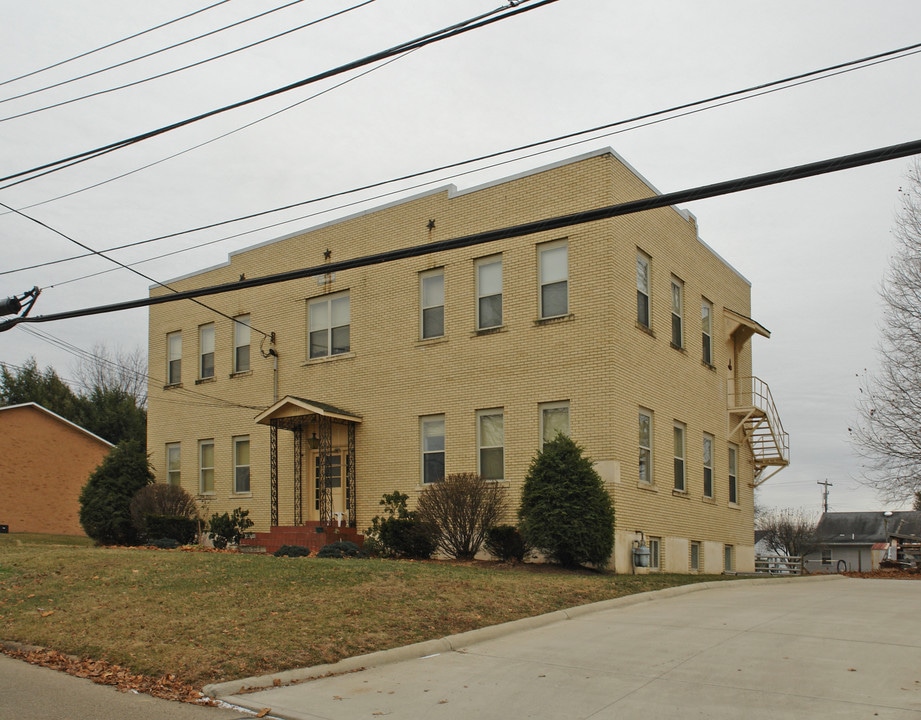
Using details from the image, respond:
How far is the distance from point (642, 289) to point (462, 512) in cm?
660

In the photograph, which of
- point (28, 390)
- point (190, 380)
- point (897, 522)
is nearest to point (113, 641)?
point (190, 380)

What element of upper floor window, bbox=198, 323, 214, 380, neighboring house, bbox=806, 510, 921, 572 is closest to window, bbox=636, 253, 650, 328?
upper floor window, bbox=198, 323, 214, 380

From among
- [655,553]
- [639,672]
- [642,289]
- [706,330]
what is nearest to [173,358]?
[642,289]

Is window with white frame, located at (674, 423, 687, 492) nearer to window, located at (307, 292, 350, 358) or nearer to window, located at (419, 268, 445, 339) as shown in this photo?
window, located at (419, 268, 445, 339)

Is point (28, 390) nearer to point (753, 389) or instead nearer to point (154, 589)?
point (753, 389)

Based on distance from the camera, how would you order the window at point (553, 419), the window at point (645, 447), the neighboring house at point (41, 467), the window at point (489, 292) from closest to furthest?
the window at point (553, 419), the window at point (645, 447), the window at point (489, 292), the neighboring house at point (41, 467)

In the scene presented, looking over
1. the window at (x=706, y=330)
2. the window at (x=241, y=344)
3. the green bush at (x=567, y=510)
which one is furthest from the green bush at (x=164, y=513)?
the window at (x=706, y=330)

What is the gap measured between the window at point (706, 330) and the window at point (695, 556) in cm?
476

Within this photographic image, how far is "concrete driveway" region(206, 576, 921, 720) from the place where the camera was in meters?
8.39

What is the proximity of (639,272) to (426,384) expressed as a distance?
17.7 ft

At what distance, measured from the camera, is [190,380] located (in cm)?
2841

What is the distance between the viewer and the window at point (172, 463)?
28.6m

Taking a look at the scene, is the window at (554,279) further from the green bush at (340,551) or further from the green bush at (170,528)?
the green bush at (170,528)

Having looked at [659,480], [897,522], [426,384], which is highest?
[426,384]
